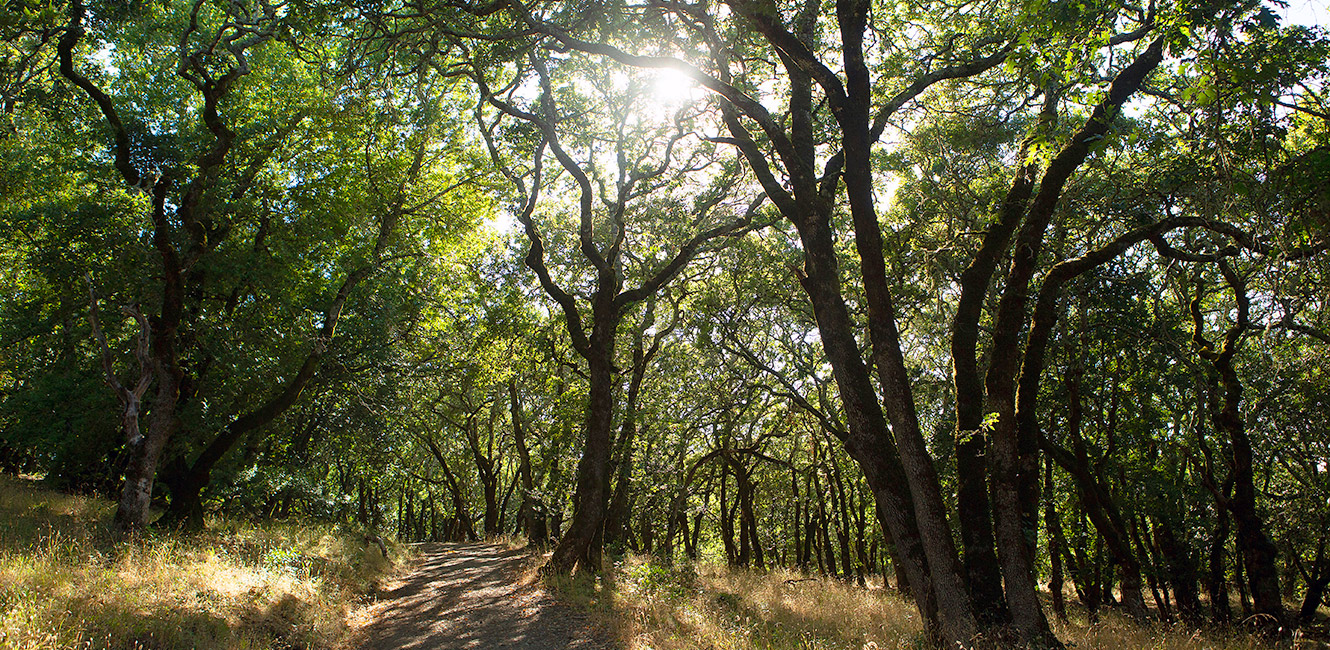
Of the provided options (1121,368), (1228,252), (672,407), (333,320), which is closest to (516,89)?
(333,320)

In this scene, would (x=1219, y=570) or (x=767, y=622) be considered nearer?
(x=767, y=622)

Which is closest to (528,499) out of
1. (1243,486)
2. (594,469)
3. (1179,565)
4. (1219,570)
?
(594,469)

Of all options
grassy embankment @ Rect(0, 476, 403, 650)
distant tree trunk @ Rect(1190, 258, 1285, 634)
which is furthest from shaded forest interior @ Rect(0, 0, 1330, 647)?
grassy embankment @ Rect(0, 476, 403, 650)

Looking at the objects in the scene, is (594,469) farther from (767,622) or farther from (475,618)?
(767,622)

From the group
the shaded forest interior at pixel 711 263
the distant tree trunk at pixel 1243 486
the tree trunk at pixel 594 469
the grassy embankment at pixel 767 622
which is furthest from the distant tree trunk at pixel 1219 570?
the tree trunk at pixel 594 469

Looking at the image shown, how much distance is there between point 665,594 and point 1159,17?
945cm

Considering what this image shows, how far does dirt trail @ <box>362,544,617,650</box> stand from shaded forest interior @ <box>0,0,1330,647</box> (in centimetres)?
181

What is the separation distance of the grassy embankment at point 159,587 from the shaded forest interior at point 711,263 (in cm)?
139

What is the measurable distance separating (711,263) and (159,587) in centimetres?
1222

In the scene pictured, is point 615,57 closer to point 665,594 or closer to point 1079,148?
point 1079,148

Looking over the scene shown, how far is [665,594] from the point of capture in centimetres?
1030

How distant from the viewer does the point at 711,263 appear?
16.2 metres

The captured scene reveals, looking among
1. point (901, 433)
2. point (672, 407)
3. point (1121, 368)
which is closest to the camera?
point (901, 433)

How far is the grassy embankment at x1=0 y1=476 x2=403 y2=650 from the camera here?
5.73 m
